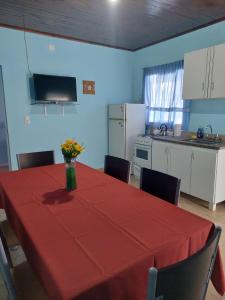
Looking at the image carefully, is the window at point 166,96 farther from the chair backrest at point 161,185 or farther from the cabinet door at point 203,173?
the chair backrest at point 161,185

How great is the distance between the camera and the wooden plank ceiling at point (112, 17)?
Result: 2670mm

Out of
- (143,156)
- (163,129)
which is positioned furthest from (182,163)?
(163,129)

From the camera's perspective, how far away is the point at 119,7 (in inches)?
108

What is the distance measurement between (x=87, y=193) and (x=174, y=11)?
2.68 meters

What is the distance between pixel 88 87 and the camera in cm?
433

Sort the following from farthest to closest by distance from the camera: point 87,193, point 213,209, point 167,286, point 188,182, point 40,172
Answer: point 188,182 < point 213,209 < point 40,172 < point 87,193 < point 167,286

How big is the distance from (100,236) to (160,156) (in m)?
2.69

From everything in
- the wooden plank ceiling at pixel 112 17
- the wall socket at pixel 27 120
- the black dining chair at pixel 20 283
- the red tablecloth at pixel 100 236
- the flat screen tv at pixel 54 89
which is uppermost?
the wooden plank ceiling at pixel 112 17

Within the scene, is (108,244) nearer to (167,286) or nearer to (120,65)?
(167,286)

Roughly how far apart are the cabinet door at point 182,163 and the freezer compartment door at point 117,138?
1173mm

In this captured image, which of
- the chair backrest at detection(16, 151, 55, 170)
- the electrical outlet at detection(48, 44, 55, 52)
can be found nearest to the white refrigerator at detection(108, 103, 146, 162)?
the electrical outlet at detection(48, 44, 55, 52)

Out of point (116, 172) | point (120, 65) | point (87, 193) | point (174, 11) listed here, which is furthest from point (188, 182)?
point (120, 65)

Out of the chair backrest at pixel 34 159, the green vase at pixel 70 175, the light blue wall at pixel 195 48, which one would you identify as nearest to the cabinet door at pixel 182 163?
the light blue wall at pixel 195 48

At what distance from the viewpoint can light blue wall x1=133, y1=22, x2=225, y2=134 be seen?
10.8 ft
